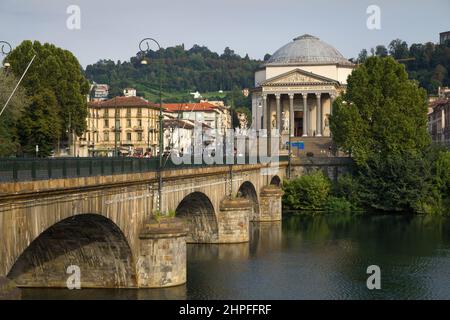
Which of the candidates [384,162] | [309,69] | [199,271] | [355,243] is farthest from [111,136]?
[199,271]

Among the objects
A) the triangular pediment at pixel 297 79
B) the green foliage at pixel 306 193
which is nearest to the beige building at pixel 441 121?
the triangular pediment at pixel 297 79

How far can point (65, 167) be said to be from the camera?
27.2 m

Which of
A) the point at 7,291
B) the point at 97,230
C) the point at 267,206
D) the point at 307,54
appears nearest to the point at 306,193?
the point at 267,206

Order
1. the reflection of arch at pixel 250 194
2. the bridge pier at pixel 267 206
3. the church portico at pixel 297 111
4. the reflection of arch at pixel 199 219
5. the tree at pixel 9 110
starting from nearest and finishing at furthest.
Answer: the reflection of arch at pixel 199 219, the tree at pixel 9 110, the reflection of arch at pixel 250 194, the bridge pier at pixel 267 206, the church portico at pixel 297 111

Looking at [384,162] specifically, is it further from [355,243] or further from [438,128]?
[438,128]

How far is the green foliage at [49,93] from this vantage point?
6712 centimetres

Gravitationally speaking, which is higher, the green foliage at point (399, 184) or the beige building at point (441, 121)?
the beige building at point (441, 121)

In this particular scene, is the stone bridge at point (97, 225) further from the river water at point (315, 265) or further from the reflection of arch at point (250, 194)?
the reflection of arch at point (250, 194)

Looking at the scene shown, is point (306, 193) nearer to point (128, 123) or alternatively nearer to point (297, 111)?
point (128, 123)

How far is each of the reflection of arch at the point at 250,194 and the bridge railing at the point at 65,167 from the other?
3103cm

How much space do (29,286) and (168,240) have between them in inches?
277

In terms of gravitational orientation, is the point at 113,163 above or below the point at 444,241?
above

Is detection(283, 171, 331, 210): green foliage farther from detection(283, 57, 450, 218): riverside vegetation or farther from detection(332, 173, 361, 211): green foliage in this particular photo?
detection(332, 173, 361, 211): green foliage

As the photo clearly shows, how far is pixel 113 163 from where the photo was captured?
1270 inches
